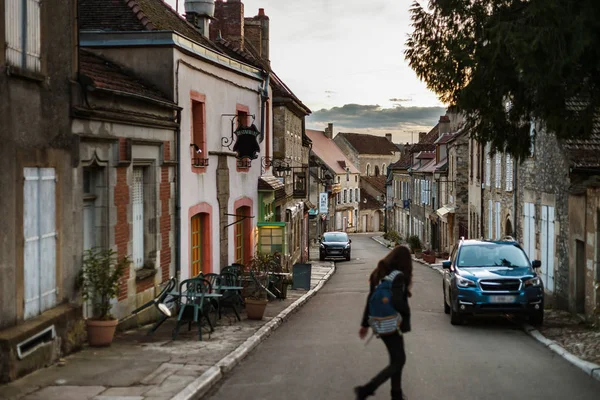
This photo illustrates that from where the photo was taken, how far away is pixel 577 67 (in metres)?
11.3

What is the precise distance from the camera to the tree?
10.5 m

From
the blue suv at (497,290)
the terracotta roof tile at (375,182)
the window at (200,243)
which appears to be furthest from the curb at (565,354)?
the terracotta roof tile at (375,182)

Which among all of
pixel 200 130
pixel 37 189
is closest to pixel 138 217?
pixel 200 130

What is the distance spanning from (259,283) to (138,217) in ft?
13.1

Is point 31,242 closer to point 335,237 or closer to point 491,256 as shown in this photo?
point 491,256

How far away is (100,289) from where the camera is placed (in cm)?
1151

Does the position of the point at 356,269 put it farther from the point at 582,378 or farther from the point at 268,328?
the point at 582,378

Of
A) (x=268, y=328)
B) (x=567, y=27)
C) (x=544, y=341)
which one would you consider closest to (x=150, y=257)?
(x=268, y=328)

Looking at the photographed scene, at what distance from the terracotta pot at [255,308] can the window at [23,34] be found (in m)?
7.38

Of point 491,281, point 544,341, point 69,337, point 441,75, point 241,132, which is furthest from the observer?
Answer: point 241,132

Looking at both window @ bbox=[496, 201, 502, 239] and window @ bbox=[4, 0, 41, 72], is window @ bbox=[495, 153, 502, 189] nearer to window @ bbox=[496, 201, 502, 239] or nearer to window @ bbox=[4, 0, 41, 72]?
window @ bbox=[496, 201, 502, 239]

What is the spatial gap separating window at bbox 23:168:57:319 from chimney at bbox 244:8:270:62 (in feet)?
71.7

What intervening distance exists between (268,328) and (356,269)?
81.3ft

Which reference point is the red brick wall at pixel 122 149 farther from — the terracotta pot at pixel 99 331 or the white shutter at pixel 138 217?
the terracotta pot at pixel 99 331
